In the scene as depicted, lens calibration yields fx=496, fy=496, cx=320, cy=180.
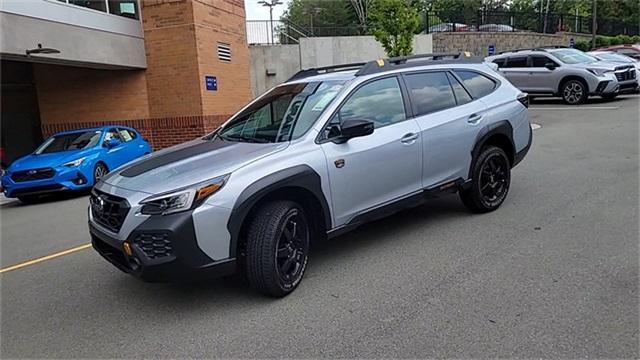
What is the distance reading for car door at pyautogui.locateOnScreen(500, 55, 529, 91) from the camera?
1828 centimetres

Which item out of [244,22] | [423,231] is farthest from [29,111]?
[423,231]

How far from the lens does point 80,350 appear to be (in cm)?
332

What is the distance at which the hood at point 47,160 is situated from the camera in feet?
31.3

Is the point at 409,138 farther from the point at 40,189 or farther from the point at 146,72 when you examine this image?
the point at 146,72

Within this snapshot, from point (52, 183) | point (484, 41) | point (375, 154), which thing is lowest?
point (52, 183)

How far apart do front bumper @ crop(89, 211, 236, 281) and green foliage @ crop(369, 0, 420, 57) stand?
54.3ft

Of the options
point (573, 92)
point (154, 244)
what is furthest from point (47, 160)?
point (573, 92)

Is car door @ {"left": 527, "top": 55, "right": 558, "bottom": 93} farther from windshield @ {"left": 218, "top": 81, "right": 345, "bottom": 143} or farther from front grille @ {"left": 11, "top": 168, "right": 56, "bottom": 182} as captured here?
front grille @ {"left": 11, "top": 168, "right": 56, "bottom": 182}

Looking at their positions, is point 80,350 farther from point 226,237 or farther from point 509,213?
point 509,213

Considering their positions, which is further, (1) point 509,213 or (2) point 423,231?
(1) point 509,213

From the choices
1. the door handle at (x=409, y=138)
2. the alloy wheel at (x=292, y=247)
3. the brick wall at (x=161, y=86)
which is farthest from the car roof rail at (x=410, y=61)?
the brick wall at (x=161, y=86)

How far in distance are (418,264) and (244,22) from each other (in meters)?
14.6

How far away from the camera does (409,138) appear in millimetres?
4797

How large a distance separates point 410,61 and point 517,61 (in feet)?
48.3
